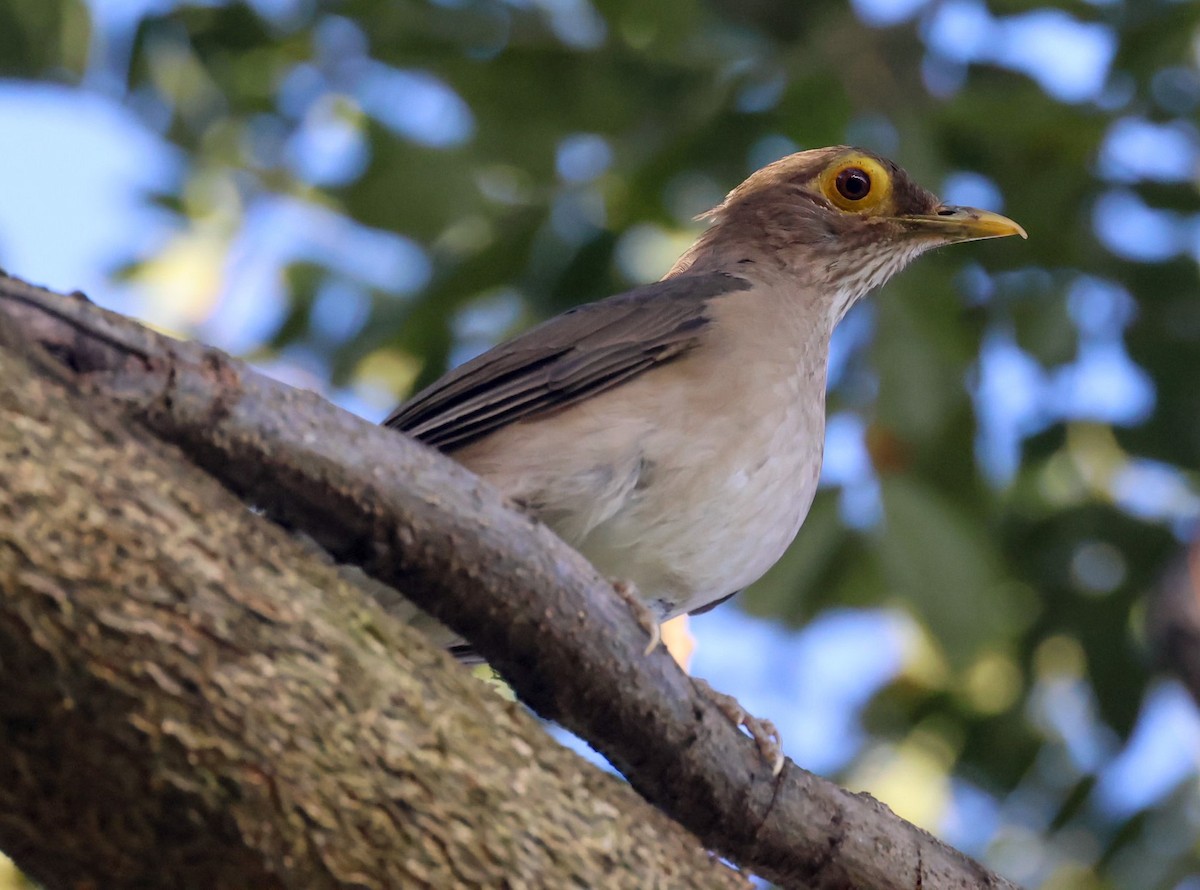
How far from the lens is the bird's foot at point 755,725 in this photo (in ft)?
11.9

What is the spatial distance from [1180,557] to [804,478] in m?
2.68

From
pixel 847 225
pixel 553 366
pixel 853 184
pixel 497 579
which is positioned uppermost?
pixel 853 184

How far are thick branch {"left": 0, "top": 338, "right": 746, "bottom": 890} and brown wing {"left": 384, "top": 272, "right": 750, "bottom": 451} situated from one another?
1.77 metres

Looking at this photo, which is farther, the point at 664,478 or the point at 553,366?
the point at 553,366

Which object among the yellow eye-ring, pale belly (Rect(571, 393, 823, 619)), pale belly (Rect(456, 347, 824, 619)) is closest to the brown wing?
pale belly (Rect(456, 347, 824, 619))

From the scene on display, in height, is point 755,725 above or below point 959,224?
below

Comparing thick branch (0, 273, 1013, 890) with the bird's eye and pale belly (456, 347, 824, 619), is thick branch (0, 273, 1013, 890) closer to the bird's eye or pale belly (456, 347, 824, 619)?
pale belly (456, 347, 824, 619)

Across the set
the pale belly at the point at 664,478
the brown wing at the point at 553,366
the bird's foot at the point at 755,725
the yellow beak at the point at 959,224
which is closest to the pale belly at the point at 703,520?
the pale belly at the point at 664,478

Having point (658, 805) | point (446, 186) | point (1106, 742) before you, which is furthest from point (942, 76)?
point (658, 805)

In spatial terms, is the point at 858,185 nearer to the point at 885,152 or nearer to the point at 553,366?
the point at 885,152

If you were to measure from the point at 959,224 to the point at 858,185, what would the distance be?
1.46 ft

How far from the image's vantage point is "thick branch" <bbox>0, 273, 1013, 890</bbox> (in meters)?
2.87

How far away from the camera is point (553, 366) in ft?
15.9

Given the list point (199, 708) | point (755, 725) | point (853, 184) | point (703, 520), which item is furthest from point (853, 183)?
point (199, 708)
